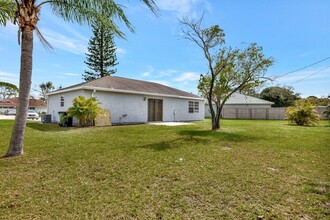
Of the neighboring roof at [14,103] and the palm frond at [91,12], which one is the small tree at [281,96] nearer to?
the palm frond at [91,12]

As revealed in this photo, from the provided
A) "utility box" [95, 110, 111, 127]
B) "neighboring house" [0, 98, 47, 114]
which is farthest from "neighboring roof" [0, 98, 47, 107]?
"utility box" [95, 110, 111, 127]

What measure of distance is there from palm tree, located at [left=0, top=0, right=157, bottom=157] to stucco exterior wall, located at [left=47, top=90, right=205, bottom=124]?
786 centimetres

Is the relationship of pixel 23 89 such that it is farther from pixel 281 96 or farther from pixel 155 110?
pixel 281 96

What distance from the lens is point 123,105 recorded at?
14562 millimetres

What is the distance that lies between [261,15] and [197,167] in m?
13.5

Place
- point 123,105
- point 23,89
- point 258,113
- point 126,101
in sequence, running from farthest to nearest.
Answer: point 258,113 < point 126,101 < point 123,105 < point 23,89

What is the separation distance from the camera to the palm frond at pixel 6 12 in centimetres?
613

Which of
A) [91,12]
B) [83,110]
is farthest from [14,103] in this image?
[91,12]

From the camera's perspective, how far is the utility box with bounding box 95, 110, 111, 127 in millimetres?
12609

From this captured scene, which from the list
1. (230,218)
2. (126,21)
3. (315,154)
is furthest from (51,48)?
(315,154)

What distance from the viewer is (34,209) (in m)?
2.63

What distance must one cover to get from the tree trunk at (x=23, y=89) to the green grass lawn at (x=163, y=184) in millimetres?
Result: 433

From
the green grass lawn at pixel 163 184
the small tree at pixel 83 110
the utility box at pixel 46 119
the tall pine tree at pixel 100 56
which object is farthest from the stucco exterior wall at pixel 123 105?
the tall pine tree at pixel 100 56

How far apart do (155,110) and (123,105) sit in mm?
3298
